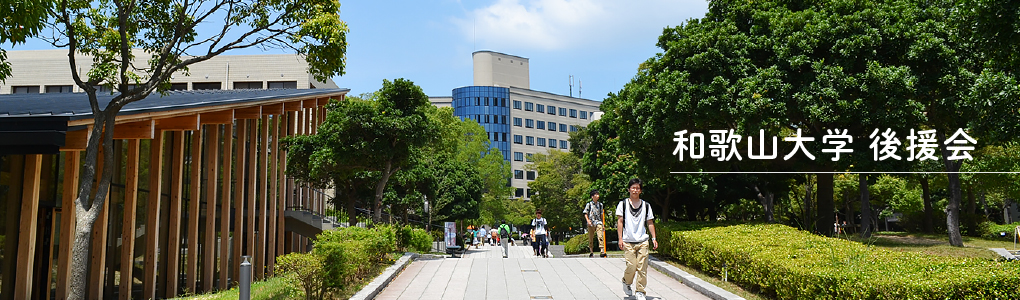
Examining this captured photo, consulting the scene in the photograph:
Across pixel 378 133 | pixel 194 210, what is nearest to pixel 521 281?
pixel 378 133

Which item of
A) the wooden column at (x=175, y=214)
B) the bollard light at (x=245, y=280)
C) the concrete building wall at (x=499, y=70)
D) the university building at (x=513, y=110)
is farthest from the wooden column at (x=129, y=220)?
the concrete building wall at (x=499, y=70)

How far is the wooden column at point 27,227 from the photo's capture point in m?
11.1

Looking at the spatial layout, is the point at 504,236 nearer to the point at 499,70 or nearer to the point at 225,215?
the point at 225,215

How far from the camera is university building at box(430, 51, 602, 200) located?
95.9 m

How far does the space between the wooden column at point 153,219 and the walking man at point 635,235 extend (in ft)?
35.5

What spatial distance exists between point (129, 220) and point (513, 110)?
84.3 meters

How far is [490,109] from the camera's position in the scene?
95.8m

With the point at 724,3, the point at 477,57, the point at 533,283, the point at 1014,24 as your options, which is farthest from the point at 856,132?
the point at 477,57

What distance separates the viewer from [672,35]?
20094 mm

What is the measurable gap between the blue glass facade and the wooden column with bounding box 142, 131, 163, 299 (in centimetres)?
Result: 8006

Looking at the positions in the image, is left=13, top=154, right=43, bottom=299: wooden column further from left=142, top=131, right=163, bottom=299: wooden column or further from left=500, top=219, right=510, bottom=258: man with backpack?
left=500, top=219, right=510, bottom=258: man with backpack

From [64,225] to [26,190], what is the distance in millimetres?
1177

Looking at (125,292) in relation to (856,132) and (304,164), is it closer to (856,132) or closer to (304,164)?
(304,164)

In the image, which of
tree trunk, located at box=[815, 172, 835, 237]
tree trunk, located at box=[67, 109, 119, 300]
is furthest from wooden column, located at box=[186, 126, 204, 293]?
tree trunk, located at box=[815, 172, 835, 237]
